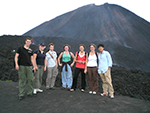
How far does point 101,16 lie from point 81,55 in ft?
128

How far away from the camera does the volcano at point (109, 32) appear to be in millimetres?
22869

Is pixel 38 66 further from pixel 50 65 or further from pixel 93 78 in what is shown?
pixel 93 78

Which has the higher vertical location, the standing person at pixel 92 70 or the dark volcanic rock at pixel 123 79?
the standing person at pixel 92 70

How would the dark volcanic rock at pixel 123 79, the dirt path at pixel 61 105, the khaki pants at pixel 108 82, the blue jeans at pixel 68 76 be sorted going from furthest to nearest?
the dark volcanic rock at pixel 123 79
the blue jeans at pixel 68 76
the khaki pants at pixel 108 82
the dirt path at pixel 61 105

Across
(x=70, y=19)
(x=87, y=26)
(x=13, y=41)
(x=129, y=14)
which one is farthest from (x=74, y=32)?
(x=129, y=14)

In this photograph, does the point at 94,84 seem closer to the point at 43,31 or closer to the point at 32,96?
the point at 32,96

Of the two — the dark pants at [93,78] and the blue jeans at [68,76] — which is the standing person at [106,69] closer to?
the dark pants at [93,78]

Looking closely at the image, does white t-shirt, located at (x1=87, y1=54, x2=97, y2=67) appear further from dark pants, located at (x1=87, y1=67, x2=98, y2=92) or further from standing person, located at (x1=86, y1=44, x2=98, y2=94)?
dark pants, located at (x1=87, y1=67, x2=98, y2=92)

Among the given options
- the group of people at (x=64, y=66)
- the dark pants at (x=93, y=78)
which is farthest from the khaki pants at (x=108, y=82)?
the dark pants at (x=93, y=78)

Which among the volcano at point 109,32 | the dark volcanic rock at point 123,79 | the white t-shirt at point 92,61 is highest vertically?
the volcano at point 109,32

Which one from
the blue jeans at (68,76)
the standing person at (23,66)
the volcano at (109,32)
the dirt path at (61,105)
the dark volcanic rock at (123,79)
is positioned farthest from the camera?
the volcano at (109,32)

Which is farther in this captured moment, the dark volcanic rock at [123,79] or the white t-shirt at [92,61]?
the dark volcanic rock at [123,79]

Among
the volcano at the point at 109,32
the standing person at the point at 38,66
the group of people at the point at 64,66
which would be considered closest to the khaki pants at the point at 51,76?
the group of people at the point at 64,66

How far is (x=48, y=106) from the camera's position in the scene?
136 inches
